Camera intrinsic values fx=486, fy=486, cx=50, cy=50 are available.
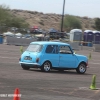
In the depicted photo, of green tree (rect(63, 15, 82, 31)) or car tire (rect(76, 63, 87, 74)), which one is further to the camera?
green tree (rect(63, 15, 82, 31))

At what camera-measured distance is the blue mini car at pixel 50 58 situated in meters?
24.7

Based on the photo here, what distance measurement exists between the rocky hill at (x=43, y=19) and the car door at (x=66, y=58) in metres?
107

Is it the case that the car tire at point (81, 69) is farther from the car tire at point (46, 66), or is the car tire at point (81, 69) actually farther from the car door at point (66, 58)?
the car tire at point (46, 66)

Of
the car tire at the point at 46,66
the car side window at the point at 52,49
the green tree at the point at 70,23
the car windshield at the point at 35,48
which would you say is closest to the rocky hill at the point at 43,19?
the green tree at the point at 70,23

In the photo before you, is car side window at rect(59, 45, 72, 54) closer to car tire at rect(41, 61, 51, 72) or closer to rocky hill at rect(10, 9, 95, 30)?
car tire at rect(41, 61, 51, 72)

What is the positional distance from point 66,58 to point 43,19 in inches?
4765

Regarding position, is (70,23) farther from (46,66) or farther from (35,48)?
(46,66)

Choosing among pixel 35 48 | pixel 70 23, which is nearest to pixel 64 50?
pixel 35 48

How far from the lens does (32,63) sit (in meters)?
24.7

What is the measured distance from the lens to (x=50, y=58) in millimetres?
24922

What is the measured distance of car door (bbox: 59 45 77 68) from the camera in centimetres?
2542

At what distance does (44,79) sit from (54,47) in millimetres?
5013

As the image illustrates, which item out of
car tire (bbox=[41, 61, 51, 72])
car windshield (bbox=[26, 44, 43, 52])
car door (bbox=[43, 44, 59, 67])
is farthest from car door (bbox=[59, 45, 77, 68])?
car windshield (bbox=[26, 44, 43, 52])

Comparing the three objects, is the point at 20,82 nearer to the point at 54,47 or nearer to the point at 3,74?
the point at 3,74
